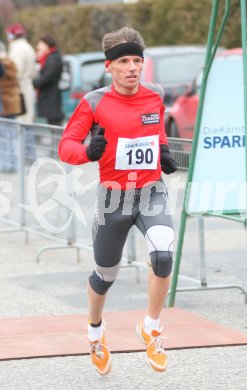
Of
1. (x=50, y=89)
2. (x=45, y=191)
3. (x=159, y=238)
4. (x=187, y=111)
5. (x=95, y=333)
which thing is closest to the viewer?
(x=159, y=238)

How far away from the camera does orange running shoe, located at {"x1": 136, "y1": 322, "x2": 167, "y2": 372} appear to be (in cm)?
632

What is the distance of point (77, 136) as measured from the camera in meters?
Result: 6.49

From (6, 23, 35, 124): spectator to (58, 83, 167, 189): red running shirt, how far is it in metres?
12.9

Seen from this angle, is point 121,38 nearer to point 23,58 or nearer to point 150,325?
point 150,325

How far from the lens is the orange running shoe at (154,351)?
20.7ft

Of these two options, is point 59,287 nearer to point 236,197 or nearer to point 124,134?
point 236,197

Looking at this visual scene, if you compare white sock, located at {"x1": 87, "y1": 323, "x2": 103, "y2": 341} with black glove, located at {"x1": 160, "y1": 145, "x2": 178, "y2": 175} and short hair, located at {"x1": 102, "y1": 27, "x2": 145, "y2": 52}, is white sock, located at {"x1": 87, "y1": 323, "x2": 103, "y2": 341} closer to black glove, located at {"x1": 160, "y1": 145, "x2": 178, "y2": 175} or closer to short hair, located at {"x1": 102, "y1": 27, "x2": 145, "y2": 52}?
black glove, located at {"x1": 160, "y1": 145, "x2": 178, "y2": 175}

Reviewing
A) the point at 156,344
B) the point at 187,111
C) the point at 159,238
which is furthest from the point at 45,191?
the point at 187,111

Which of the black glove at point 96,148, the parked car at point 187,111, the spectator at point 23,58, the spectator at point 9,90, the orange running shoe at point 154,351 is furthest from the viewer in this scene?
the spectator at point 23,58

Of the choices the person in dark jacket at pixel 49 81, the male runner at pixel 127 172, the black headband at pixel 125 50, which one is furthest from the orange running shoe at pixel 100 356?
the person in dark jacket at pixel 49 81

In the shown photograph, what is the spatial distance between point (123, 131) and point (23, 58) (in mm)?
13254

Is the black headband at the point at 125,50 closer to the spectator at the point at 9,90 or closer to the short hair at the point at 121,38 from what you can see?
the short hair at the point at 121,38

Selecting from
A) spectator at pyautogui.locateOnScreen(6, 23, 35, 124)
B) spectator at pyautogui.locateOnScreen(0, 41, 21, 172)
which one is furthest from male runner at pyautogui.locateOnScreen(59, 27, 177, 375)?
spectator at pyautogui.locateOnScreen(6, 23, 35, 124)

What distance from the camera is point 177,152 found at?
9102 millimetres
